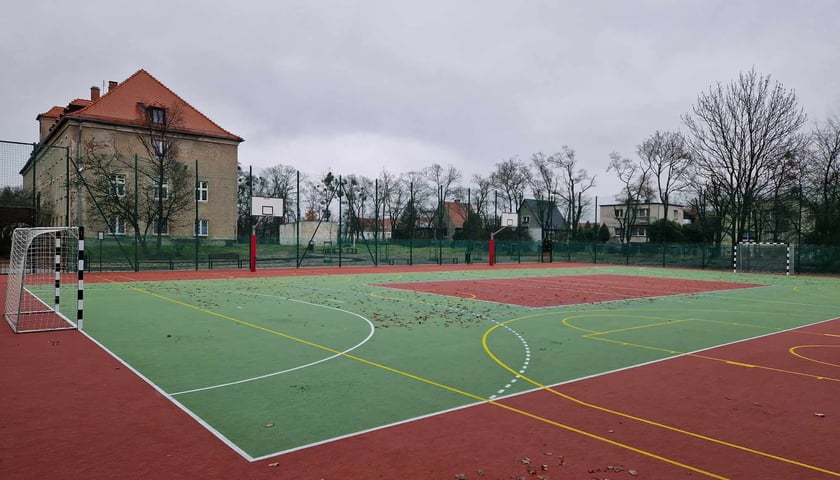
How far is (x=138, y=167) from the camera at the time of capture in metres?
30.0

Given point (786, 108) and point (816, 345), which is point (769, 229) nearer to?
point (786, 108)

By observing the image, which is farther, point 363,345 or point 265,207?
point 265,207

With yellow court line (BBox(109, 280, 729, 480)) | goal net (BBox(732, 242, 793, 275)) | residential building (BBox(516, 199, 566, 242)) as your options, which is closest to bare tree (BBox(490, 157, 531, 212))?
residential building (BBox(516, 199, 566, 242))

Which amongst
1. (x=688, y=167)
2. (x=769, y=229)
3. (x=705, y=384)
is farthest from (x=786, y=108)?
(x=705, y=384)

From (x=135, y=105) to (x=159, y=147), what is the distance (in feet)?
26.6

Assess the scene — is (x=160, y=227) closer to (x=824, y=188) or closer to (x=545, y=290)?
(x=545, y=290)

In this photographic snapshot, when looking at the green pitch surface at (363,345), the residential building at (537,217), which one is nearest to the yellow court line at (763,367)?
the green pitch surface at (363,345)

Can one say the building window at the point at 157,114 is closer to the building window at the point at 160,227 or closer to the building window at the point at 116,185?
the building window at the point at 116,185

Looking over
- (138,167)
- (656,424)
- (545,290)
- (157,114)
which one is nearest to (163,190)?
(138,167)

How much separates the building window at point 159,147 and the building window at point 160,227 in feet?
12.5

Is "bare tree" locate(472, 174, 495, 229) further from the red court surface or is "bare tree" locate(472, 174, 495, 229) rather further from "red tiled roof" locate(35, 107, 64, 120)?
"red tiled roof" locate(35, 107, 64, 120)

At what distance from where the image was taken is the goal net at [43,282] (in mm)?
10039

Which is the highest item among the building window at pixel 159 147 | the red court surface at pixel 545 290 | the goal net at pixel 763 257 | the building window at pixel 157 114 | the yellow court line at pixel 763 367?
the building window at pixel 157 114

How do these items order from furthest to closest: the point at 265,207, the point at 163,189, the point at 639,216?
the point at 639,216 < the point at 163,189 < the point at 265,207
